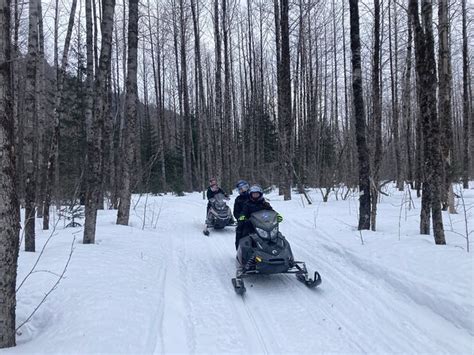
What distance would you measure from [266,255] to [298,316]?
152 cm

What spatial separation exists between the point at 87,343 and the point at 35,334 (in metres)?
0.83

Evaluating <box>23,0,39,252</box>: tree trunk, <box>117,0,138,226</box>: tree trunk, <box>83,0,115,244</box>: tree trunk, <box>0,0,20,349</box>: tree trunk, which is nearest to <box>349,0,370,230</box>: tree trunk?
<box>83,0,115,244</box>: tree trunk

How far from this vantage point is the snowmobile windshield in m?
6.89

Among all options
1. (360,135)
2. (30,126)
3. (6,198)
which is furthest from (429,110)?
(30,126)

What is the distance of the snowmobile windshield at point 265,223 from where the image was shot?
689 cm

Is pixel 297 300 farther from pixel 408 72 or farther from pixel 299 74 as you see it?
pixel 299 74

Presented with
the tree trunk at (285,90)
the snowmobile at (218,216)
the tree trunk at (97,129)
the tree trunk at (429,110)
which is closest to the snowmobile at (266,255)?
the tree trunk at (429,110)

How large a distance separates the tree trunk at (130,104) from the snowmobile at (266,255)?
572 cm

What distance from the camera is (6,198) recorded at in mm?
3580

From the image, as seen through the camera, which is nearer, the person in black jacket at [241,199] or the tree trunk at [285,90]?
the person in black jacket at [241,199]

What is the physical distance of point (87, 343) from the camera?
3889mm

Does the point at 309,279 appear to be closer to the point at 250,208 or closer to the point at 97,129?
the point at 250,208

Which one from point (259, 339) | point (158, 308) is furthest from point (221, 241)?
point (259, 339)

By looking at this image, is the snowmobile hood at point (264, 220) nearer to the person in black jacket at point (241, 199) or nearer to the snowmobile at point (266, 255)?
the snowmobile at point (266, 255)
